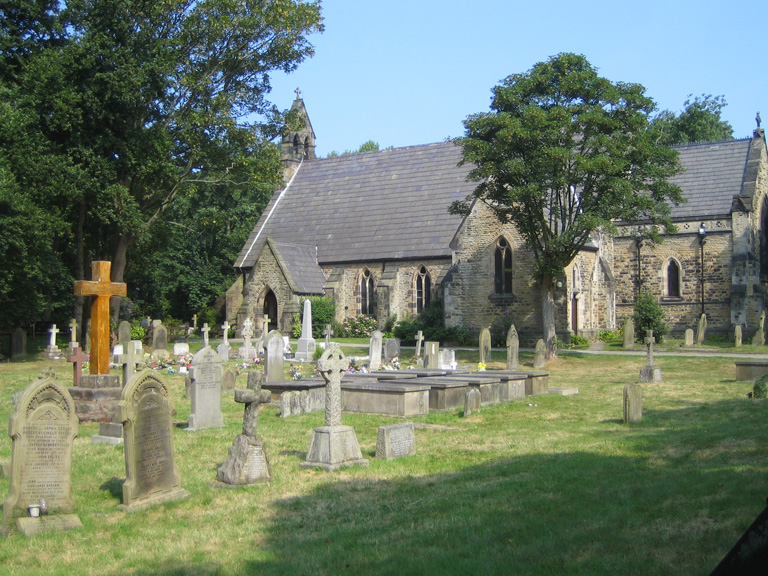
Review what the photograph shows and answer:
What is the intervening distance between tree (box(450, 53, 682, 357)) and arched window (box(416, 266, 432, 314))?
36.2ft

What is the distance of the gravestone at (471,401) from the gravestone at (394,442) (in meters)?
4.25

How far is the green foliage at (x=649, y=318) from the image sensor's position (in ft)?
108

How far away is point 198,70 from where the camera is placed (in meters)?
30.0

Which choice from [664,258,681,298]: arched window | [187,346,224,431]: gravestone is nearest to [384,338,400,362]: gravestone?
[187,346,224,431]: gravestone

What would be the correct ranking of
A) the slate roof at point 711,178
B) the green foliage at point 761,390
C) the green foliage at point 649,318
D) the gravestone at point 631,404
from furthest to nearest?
the slate roof at point 711,178 < the green foliage at point 649,318 < the green foliage at point 761,390 < the gravestone at point 631,404

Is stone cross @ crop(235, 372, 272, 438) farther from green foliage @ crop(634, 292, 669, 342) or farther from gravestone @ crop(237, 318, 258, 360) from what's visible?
green foliage @ crop(634, 292, 669, 342)

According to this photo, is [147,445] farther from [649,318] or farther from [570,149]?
[649,318]

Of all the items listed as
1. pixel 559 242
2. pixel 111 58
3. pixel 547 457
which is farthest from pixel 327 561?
pixel 111 58

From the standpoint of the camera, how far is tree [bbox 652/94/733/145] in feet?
204

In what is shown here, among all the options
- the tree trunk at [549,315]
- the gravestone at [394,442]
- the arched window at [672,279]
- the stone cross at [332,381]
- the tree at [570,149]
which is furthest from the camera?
the arched window at [672,279]

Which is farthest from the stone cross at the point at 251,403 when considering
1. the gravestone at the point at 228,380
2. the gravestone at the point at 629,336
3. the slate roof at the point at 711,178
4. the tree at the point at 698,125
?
the tree at the point at 698,125

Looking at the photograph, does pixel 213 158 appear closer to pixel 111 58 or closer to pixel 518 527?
pixel 111 58

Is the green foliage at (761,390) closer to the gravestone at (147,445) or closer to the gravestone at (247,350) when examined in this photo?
the gravestone at (147,445)

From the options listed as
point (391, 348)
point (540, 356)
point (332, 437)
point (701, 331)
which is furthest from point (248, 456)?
point (701, 331)
